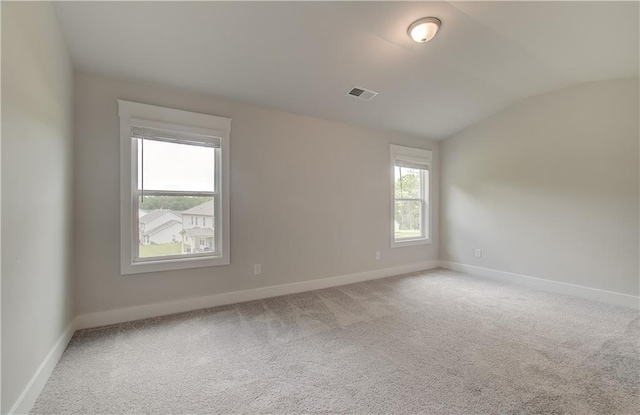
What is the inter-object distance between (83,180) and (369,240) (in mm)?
3479

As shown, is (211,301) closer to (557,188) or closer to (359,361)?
(359,361)

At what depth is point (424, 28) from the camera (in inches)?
88.0

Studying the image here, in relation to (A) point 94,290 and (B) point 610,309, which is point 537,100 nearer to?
(B) point 610,309

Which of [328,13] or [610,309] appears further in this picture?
[610,309]

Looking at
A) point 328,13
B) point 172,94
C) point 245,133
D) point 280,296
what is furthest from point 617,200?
point 172,94

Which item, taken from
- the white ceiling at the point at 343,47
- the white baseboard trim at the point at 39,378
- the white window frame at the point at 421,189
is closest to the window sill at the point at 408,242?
the white window frame at the point at 421,189

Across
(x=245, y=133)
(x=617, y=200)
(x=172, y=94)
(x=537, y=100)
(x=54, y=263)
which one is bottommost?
(x=54, y=263)

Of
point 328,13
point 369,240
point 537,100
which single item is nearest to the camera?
point 328,13

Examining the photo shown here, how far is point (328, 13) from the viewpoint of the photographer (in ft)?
7.02

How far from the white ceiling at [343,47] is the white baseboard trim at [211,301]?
224 cm

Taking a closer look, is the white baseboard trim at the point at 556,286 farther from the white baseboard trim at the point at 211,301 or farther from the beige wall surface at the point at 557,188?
the white baseboard trim at the point at 211,301

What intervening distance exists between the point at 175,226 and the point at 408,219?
3640 mm

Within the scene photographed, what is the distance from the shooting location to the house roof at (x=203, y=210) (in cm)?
299

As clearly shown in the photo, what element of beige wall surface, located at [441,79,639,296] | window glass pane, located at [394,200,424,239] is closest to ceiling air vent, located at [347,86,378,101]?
window glass pane, located at [394,200,424,239]
